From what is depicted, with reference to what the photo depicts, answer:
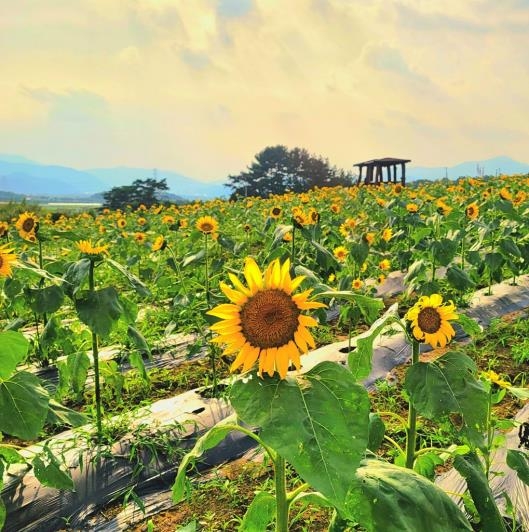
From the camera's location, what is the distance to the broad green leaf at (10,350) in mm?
1413

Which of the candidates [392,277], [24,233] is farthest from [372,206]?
[24,233]

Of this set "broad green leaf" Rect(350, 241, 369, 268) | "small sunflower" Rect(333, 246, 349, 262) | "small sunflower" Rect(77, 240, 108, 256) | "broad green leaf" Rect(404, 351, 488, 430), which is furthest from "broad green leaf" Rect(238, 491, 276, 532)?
"small sunflower" Rect(333, 246, 349, 262)

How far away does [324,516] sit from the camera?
217 centimetres

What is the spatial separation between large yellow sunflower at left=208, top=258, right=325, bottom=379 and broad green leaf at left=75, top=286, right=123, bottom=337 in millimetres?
1184

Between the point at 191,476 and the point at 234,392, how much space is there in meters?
1.68

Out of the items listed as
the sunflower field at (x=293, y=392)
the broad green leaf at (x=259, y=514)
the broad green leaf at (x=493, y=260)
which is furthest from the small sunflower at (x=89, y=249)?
the broad green leaf at (x=493, y=260)

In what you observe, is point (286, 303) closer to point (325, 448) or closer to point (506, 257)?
point (325, 448)

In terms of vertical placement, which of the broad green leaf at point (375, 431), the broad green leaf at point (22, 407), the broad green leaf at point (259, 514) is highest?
the broad green leaf at point (22, 407)

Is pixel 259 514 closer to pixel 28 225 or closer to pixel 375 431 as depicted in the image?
pixel 375 431

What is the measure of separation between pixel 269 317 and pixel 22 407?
76 cm

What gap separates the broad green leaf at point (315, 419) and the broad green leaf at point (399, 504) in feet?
0.54

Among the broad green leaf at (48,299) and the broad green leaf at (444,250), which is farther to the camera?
the broad green leaf at (444,250)

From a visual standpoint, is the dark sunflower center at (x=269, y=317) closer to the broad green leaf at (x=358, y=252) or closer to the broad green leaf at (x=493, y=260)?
the broad green leaf at (x=358, y=252)

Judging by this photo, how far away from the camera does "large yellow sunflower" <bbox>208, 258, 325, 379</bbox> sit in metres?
1.13
